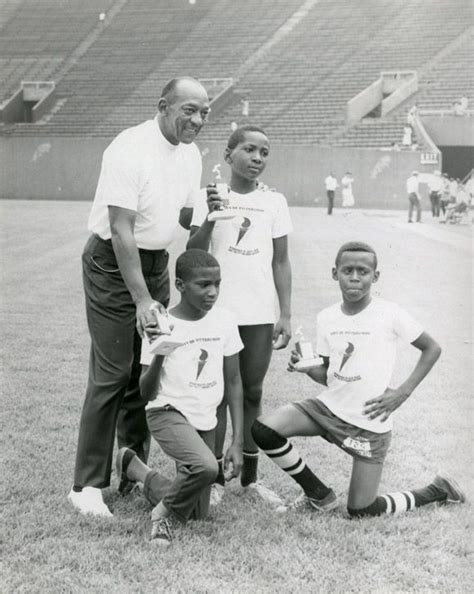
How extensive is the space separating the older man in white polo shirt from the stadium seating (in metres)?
29.0

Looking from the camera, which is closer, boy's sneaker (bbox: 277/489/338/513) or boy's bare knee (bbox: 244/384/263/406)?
boy's sneaker (bbox: 277/489/338/513)

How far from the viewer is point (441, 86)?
31734mm

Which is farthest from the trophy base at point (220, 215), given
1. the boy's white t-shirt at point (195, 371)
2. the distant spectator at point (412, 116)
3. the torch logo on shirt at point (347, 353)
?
the distant spectator at point (412, 116)

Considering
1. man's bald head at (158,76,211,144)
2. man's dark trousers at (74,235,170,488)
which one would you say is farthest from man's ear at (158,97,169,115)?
man's dark trousers at (74,235,170,488)

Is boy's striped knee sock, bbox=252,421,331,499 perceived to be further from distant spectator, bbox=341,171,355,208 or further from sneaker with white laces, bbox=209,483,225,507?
distant spectator, bbox=341,171,355,208

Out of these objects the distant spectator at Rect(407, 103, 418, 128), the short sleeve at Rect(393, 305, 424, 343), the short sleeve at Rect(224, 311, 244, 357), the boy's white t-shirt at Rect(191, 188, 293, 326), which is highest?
the distant spectator at Rect(407, 103, 418, 128)

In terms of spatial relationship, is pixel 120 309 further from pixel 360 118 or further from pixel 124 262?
pixel 360 118

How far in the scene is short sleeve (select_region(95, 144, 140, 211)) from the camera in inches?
132

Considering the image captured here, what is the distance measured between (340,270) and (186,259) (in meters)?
Answer: 0.71

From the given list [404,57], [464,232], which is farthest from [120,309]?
[404,57]

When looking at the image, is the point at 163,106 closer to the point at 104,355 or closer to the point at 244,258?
the point at 244,258

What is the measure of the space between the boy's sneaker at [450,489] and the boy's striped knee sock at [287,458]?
1.77 ft

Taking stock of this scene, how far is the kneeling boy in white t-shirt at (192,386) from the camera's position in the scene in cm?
334

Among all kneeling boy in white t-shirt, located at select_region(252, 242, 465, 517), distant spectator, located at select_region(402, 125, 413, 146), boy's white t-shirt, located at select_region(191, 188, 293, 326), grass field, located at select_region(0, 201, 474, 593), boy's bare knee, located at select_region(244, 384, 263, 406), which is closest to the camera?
grass field, located at select_region(0, 201, 474, 593)
